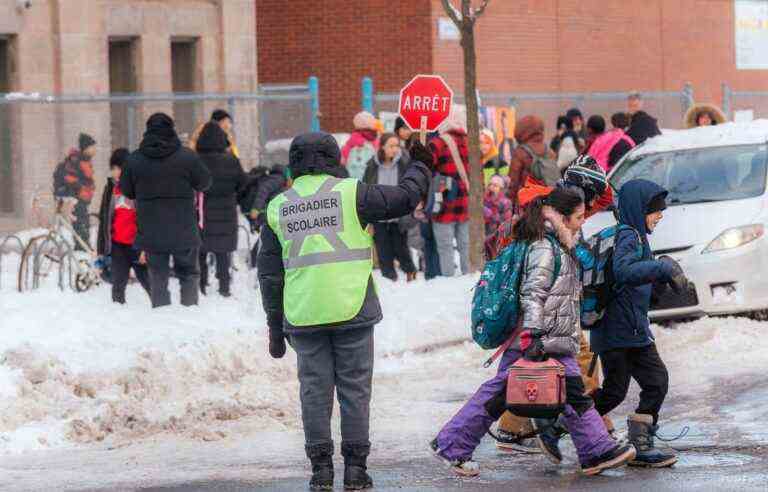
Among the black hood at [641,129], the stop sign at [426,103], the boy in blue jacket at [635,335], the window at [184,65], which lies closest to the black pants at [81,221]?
the black hood at [641,129]

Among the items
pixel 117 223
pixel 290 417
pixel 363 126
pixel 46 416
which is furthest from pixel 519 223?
pixel 363 126

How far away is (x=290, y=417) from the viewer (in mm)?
10125

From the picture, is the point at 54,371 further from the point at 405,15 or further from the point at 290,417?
the point at 405,15

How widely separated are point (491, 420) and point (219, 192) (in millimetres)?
8389

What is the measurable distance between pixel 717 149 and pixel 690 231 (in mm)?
1513

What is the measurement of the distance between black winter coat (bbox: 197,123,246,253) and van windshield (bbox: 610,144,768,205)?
152 inches

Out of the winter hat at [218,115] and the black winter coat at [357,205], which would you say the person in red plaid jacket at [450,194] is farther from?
the black winter coat at [357,205]

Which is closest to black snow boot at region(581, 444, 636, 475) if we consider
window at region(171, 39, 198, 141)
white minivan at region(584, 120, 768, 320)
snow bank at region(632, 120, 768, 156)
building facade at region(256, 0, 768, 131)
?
white minivan at region(584, 120, 768, 320)

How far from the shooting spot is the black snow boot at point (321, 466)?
312 inches

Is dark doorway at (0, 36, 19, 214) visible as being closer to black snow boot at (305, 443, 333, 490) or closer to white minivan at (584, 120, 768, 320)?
white minivan at (584, 120, 768, 320)

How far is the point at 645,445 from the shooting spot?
8383 mm

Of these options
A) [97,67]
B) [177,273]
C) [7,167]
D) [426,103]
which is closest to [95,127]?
[7,167]

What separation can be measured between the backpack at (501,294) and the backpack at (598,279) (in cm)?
51

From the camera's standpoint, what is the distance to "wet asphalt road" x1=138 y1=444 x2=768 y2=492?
7781 millimetres
